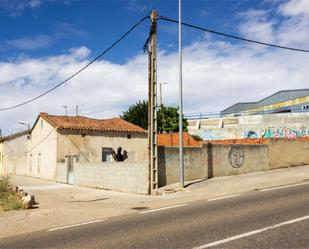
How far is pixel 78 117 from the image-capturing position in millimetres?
35219

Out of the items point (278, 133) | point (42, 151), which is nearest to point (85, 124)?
point (42, 151)

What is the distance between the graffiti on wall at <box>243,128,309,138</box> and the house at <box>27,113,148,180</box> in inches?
591

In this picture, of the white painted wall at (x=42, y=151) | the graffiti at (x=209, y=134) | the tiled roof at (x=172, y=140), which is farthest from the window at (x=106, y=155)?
the graffiti at (x=209, y=134)

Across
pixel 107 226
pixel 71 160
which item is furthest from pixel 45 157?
pixel 107 226

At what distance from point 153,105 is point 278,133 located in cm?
2894

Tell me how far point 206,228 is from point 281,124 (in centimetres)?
3842

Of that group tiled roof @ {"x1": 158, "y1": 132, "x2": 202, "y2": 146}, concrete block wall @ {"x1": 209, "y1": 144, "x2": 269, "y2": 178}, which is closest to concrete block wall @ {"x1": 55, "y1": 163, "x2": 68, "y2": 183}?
tiled roof @ {"x1": 158, "y1": 132, "x2": 202, "y2": 146}

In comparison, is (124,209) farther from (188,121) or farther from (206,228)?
(188,121)

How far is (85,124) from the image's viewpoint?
33125mm

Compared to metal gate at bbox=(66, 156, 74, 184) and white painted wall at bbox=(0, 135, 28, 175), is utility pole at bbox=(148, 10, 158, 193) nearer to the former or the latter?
metal gate at bbox=(66, 156, 74, 184)

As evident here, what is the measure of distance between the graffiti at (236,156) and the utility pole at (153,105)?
550 centimetres

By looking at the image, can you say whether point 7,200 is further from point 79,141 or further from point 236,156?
point 79,141

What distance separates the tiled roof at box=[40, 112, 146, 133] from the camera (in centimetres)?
3159

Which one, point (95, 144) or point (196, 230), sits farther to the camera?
point (95, 144)
